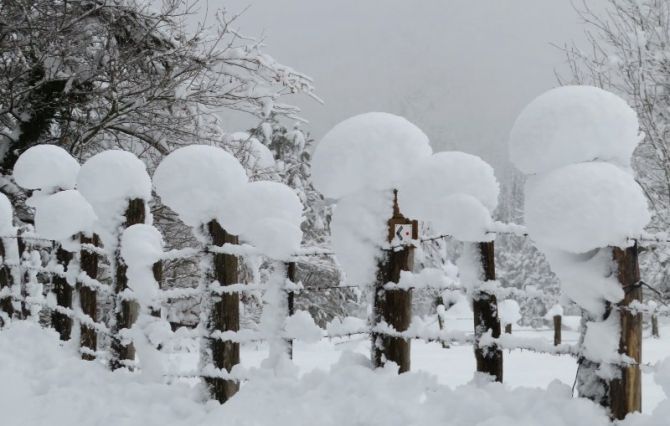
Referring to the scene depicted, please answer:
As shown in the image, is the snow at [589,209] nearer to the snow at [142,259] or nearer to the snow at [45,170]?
the snow at [142,259]

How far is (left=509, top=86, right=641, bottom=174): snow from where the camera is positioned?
2693 mm

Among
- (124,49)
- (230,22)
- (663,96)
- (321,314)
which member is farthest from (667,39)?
(321,314)

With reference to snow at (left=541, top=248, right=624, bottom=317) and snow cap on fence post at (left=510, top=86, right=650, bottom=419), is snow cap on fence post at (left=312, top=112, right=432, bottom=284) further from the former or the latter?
snow at (left=541, top=248, right=624, bottom=317)

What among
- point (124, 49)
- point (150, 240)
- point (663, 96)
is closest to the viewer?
point (150, 240)

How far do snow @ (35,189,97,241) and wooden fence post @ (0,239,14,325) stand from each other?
2.29 m

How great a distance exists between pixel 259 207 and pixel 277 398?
1.26m

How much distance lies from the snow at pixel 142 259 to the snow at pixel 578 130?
121 inches

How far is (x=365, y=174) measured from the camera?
3566mm

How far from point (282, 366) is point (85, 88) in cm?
845

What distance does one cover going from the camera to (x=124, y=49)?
33.2ft

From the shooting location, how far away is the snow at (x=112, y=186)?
4.97 meters

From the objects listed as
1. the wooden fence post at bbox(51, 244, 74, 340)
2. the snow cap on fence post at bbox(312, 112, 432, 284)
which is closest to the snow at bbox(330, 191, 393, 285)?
the snow cap on fence post at bbox(312, 112, 432, 284)

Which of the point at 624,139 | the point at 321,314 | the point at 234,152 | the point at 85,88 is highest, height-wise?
the point at 85,88

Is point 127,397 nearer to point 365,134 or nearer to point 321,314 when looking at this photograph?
point 365,134
